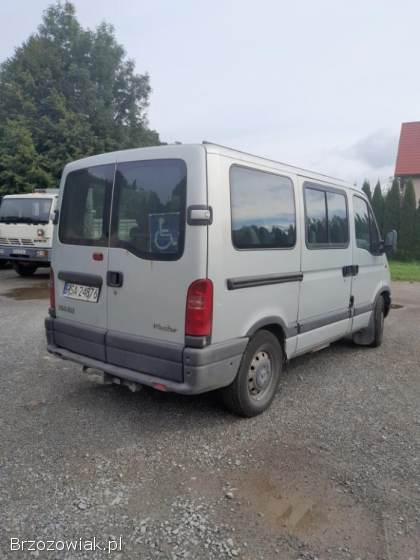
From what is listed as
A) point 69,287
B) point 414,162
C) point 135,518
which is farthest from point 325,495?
point 414,162

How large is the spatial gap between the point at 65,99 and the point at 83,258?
2249 cm

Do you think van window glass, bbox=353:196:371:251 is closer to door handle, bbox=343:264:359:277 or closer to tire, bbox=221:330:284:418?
door handle, bbox=343:264:359:277

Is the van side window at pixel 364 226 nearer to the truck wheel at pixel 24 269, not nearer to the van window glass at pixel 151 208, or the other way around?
the van window glass at pixel 151 208

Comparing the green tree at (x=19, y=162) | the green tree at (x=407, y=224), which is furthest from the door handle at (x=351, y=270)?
the green tree at (x=19, y=162)

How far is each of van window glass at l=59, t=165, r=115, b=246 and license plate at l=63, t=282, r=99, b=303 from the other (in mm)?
377

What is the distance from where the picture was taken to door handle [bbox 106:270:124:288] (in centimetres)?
345

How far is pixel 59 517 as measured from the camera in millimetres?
2457

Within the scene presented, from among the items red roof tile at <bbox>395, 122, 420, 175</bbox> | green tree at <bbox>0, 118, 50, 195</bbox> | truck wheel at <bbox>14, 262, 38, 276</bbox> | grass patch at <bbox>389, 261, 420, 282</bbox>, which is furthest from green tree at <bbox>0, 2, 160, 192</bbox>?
grass patch at <bbox>389, 261, 420, 282</bbox>

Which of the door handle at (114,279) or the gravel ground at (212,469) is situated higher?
the door handle at (114,279)

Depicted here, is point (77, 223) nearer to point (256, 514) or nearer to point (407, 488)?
point (256, 514)

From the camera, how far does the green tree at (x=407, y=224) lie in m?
18.3

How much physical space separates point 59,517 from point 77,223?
232cm

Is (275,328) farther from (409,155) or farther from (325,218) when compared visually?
(409,155)

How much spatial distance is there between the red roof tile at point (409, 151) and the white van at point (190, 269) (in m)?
20.7
